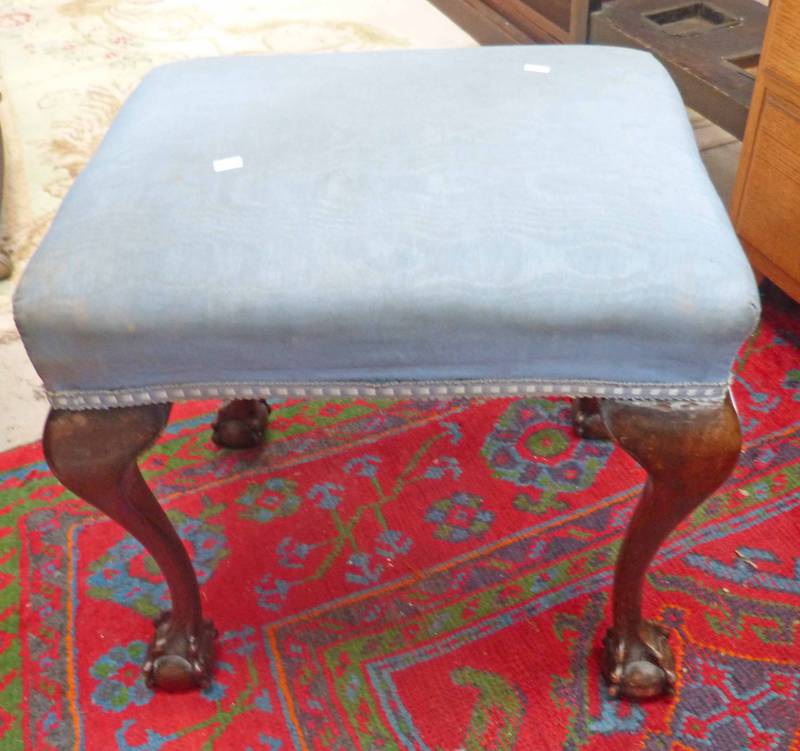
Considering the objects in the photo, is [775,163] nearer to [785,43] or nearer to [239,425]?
[785,43]

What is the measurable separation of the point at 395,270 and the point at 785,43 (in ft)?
2.42

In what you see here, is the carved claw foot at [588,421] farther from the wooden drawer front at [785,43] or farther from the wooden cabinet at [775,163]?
the wooden drawer front at [785,43]

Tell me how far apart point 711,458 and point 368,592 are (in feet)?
1.40

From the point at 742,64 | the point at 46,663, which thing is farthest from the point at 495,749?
the point at 742,64

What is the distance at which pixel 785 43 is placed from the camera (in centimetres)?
106

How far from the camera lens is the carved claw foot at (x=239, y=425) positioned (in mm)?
1091

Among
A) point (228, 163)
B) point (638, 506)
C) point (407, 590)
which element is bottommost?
point (407, 590)

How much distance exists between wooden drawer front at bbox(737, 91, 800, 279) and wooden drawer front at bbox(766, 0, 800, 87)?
4cm

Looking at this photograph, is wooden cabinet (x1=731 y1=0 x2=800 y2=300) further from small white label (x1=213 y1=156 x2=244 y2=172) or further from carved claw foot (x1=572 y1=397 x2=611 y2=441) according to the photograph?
small white label (x1=213 y1=156 x2=244 y2=172)

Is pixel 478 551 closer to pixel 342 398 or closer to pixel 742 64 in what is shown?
pixel 342 398

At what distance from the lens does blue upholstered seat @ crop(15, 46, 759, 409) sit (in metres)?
0.59

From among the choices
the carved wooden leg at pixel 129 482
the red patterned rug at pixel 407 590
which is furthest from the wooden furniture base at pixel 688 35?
the carved wooden leg at pixel 129 482

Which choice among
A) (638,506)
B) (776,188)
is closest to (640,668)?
(638,506)

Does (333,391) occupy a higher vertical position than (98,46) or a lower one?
higher
